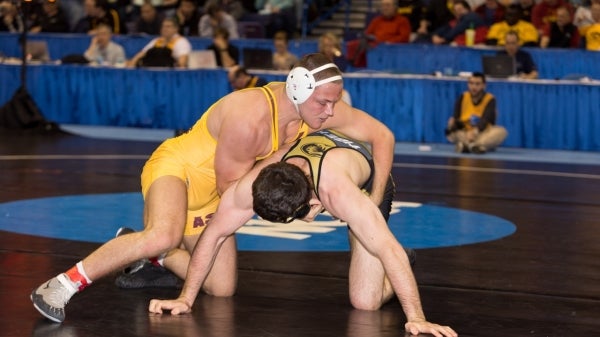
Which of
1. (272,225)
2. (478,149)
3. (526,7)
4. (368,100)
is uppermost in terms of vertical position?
(526,7)

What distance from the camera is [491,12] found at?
16922 mm

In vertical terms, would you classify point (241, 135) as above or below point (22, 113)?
above

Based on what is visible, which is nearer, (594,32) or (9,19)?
(594,32)

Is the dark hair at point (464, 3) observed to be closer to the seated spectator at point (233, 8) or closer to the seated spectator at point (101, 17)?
the seated spectator at point (233, 8)

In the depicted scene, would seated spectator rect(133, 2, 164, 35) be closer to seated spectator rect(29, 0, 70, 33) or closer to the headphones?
seated spectator rect(29, 0, 70, 33)

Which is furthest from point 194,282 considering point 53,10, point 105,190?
point 53,10

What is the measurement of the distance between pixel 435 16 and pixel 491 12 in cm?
81

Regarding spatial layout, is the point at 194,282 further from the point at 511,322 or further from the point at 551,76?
the point at 551,76

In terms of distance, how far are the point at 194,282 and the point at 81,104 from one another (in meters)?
10.7

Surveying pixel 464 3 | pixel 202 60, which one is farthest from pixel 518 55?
pixel 202 60

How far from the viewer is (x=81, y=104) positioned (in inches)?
638

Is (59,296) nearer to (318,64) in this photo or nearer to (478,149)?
(318,64)

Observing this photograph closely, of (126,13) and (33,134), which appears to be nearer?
(33,134)

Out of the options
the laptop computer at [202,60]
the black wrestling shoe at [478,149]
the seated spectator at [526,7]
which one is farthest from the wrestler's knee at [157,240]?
the seated spectator at [526,7]
